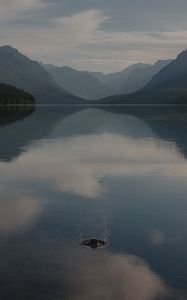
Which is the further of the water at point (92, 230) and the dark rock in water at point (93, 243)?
→ the dark rock in water at point (93, 243)

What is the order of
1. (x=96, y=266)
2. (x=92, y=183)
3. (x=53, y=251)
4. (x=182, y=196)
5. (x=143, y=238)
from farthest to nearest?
(x=92, y=183) < (x=182, y=196) < (x=143, y=238) < (x=53, y=251) < (x=96, y=266)

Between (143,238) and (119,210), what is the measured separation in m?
7.85

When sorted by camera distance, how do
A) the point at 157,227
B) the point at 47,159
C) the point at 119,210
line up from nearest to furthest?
the point at 157,227 → the point at 119,210 → the point at 47,159

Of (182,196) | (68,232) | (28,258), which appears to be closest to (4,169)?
(182,196)

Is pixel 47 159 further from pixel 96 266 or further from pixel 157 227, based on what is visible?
pixel 96 266

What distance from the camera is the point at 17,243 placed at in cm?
2973

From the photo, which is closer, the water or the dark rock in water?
the water

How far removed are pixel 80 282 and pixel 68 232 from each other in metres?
8.50

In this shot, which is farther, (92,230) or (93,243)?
(92,230)

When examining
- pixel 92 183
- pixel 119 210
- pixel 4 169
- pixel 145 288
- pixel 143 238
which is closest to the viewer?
pixel 145 288

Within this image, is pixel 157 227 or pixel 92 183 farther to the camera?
pixel 92 183

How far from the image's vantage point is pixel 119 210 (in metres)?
39.1

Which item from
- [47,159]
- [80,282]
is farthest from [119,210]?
[47,159]

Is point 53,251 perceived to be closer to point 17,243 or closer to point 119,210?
point 17,243
